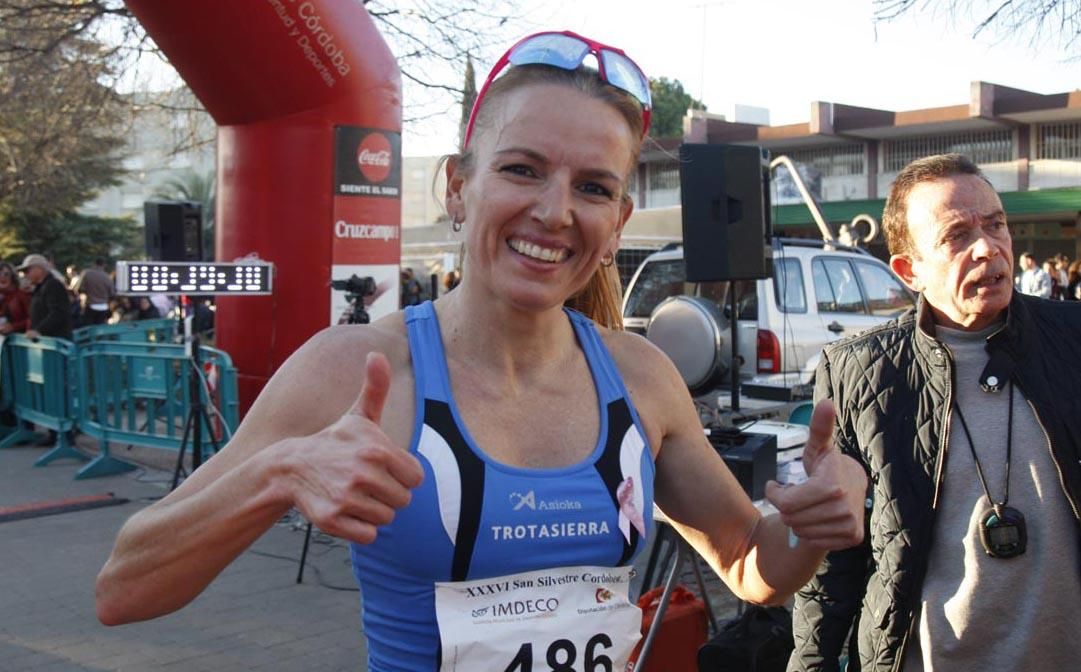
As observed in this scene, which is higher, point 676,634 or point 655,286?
point 655,286

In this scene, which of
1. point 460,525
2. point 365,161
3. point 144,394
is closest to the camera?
point 460,525

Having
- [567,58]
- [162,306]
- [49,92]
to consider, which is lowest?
[162,306]

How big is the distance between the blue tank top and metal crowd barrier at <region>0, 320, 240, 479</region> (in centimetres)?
622

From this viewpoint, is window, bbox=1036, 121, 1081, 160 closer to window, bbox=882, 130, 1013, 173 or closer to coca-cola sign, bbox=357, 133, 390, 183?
window, bbox=882, 130, 1013, 173

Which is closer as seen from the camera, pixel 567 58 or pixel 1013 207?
pixel 567 58

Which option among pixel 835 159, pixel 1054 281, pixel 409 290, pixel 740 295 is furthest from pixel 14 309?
pixel 835 159

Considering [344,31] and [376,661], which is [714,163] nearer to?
[344,31]

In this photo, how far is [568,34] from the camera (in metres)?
1.86

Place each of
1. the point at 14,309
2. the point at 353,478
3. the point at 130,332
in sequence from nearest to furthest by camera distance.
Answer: the point at 353,478 < the point at 14,309 < the point at 130,332

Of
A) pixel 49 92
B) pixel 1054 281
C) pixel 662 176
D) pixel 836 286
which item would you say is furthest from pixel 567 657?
pixel 662 176

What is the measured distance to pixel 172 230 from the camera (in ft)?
29.6

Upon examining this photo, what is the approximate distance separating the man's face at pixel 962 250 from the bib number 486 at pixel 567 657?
1368 mm

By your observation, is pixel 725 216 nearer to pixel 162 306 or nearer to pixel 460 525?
pixel 460 525

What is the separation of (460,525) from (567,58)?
0.83 m
